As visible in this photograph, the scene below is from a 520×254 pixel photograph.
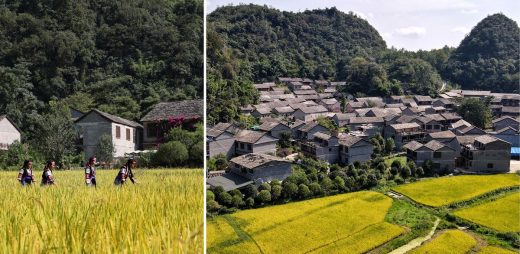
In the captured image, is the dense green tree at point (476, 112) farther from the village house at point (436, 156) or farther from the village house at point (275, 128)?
the village house at point (275, 128)

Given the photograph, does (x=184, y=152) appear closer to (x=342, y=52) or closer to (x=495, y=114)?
(x=495, y=114)

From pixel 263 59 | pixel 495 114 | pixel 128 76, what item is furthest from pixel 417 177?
pixel 263 59

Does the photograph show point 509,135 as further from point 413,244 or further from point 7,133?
point 7,133

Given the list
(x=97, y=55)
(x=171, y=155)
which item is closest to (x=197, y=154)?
(x=171, y=155)

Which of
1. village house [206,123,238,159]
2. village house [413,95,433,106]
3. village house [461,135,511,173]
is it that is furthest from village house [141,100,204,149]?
village house [413,95,433,106]

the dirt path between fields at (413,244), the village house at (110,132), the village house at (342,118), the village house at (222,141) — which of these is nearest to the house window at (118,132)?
the village house at (110,132)

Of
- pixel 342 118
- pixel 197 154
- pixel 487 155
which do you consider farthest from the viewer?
pixel 342 118
